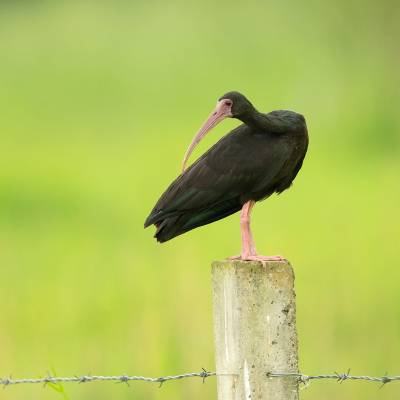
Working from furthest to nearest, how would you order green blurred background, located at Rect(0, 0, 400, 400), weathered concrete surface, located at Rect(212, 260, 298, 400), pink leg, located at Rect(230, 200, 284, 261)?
green blurred background, located at Rect(0, 0, 400, 400) < pink leg, located at Rect(230, 200, 284, 261) < weathered concrete surface, located at Rect(212, 260, 298, 400)

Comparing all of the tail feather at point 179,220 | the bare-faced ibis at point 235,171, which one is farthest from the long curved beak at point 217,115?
the tail feather at point 179,220

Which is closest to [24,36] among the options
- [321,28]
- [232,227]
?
[321,28]

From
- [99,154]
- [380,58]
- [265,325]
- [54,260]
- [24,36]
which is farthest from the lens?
[24,36]

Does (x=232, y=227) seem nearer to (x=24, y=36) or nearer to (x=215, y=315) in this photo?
(x=215, y=315)

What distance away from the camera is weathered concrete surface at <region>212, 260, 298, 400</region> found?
12.9 ft

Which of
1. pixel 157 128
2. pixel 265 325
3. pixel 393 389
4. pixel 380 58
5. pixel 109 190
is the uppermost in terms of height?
pixel 380 58

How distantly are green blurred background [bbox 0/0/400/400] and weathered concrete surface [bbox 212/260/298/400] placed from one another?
2.72 metres

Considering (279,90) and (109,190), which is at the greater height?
(279,90)

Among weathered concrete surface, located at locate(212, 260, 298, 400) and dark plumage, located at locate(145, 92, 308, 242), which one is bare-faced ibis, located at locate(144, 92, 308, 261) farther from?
weathered concrete surface, located at locate(212, 260, 298, 400)

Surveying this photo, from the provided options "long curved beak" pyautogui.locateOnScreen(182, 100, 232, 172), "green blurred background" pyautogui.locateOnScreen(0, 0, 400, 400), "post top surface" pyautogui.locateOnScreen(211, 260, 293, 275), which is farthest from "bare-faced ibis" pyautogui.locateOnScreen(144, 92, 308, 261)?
"green blurred background" pyautogui.locateOnScreen(0, 0, 400, 400)

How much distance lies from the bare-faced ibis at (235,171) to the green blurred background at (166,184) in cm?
208

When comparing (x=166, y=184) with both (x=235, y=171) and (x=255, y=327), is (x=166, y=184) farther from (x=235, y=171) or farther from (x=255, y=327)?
(x=255, y=327)

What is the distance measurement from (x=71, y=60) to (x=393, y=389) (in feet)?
65.2

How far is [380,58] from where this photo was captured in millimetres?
24953
